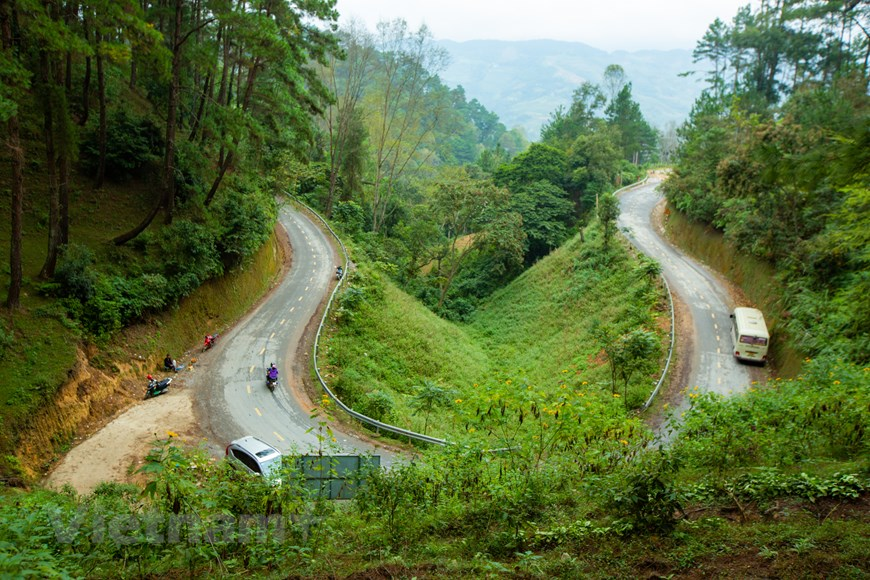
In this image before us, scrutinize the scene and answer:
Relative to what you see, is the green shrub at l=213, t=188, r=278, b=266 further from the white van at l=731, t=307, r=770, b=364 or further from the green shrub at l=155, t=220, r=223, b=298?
the white van at l=731, t=307, r=770, b=364

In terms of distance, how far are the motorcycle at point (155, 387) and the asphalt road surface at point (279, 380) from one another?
4.46 feet

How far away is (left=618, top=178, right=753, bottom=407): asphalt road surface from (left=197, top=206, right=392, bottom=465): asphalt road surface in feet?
43.8

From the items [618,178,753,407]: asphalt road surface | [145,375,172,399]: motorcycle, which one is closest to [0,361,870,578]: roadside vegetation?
[618,178,753,407]: asphalt road surface

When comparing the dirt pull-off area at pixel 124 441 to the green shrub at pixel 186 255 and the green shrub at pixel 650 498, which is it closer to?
the green shrub at pixel 186 255

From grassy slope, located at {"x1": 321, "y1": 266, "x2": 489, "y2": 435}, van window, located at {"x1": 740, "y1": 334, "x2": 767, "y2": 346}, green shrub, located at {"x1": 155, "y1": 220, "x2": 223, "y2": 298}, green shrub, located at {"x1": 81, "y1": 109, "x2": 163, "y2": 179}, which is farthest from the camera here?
green shrub, located at {"x1": 81, "y1": 109, "x2": 163, "y2": 179}

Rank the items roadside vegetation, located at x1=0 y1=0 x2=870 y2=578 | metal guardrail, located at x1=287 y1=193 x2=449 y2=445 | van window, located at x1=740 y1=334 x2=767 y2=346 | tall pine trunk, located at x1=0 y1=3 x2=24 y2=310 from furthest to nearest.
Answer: van window, located at x1=740 y1=334 x2=767 y2=346 < metal guardrail, located at x1=287 y1=193 x2=449 y2=445 < tall pine trunk, located at x1=0 y1=3 x2=24 y2=310 < roadside vegetation, located at x1=0 y1=0 x2=870 y2=578

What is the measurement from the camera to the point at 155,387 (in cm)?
1864

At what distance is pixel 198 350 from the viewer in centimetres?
2262

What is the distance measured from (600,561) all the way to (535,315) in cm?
2957

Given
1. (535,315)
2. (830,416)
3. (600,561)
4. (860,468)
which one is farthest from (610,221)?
(600,561)

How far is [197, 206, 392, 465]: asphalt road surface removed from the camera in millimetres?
17141

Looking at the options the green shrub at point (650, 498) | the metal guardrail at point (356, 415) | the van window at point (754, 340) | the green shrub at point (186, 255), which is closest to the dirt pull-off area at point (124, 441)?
the metal guardrail at point (356, 415)

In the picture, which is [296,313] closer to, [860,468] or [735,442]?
[735,442]

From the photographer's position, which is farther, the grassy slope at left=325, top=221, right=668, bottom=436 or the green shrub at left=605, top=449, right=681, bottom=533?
the grassy slope at left=325, top=221, right=668, bottom=436
